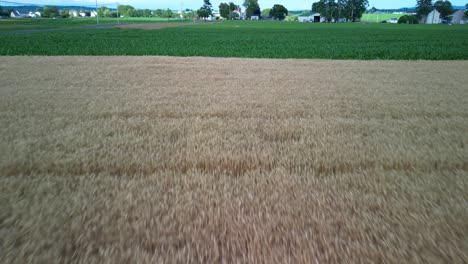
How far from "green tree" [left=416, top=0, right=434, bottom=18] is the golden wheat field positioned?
133 meters

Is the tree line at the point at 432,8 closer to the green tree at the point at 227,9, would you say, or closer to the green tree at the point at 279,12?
the green tree at the point at 279,12

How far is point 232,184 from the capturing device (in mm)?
2004

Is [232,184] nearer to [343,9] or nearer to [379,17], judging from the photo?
[343,9]

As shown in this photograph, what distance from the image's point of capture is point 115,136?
117 inches

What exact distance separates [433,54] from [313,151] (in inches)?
764

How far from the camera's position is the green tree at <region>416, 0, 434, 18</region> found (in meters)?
107

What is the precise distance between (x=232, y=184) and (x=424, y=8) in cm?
13868

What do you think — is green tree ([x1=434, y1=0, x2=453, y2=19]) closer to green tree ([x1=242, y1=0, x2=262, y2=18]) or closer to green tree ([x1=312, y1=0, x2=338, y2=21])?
green tree ([x1=312, y1=0, x2=338, y2=21])

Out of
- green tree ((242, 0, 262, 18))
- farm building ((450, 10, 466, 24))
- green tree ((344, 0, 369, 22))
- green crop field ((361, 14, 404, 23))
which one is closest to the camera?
farm building ((450, 10, 466, 24))

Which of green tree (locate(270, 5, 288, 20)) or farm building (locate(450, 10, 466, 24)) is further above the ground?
green tree (locate(270, 5, 288, 20))

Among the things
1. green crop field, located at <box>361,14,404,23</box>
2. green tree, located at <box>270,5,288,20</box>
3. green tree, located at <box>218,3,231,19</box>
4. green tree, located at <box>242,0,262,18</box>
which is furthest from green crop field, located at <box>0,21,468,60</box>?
green tree, located at <box>218,3,231,19</box>

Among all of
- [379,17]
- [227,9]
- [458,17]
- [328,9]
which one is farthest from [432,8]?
[227,9]

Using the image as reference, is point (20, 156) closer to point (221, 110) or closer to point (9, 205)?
point (9, 205)

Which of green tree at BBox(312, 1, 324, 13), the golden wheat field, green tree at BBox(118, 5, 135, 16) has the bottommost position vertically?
the golden wheat field
